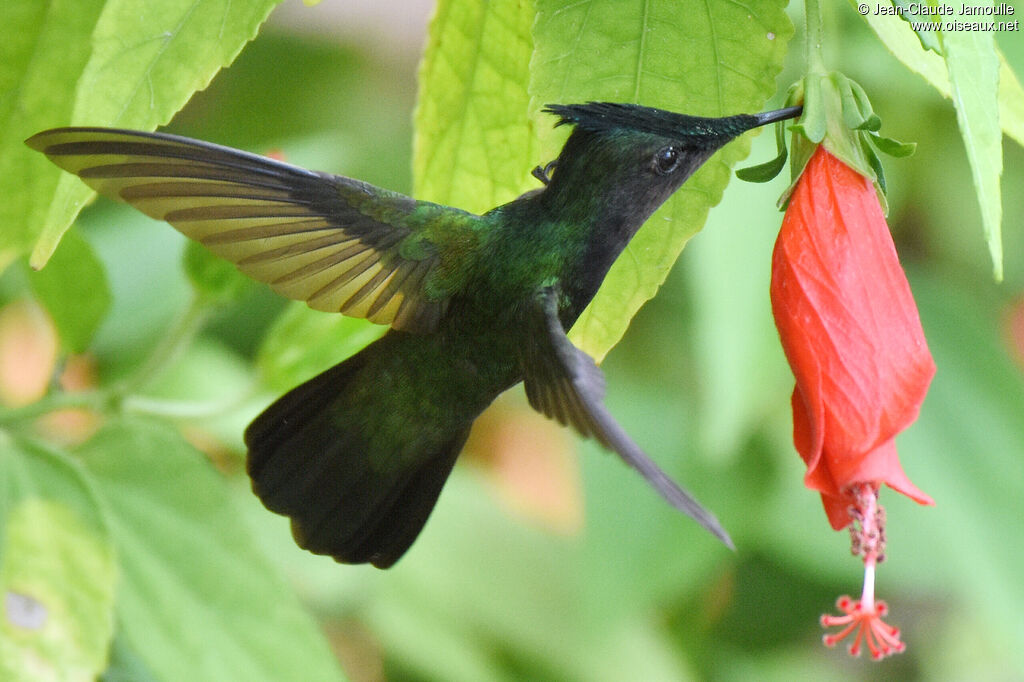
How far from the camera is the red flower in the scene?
22.1 inches

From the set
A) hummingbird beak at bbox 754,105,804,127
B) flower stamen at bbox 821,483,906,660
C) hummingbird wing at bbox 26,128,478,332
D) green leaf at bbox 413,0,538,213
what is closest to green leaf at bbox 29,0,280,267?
hummingbird wing at bbox 26,128,478,332

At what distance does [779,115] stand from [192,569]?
542 mm

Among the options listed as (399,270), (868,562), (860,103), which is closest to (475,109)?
(399,270)

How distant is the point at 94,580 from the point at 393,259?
1.04ft

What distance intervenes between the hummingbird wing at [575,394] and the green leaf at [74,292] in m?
0.44

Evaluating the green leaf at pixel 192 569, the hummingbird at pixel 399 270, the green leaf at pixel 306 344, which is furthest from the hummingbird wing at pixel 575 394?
the green leaf at pixel 192 569

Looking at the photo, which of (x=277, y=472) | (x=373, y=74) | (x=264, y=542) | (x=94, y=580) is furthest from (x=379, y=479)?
(x=373, y=74)

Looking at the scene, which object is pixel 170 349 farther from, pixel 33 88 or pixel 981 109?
pixel 981 109

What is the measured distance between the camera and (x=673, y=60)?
0.60 meters

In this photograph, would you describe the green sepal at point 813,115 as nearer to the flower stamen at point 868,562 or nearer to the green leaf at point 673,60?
the green leaf at point 673,60

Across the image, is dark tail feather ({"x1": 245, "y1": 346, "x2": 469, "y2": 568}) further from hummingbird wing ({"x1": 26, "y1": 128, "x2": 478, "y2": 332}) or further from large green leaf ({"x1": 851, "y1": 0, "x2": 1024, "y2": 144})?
large green leaf ({"x1": 851, "y1": 0, "x2": 1024, "y2": 144})

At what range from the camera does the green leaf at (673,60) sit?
1.94 ft

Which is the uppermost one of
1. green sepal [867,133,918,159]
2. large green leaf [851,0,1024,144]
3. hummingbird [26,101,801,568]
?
large green leaf [851,0,1024,144]

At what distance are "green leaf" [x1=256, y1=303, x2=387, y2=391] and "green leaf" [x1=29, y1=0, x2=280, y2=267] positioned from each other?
290mm
